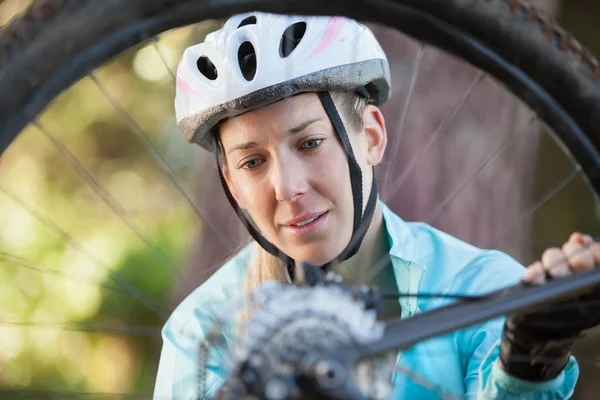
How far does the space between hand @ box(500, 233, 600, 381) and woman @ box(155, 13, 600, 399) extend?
0.11 m

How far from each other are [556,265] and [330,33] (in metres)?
0.59

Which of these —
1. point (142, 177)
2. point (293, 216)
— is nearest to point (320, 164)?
point (293, 216)

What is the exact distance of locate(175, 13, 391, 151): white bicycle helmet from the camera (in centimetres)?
136

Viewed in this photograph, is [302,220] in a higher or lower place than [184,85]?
lower

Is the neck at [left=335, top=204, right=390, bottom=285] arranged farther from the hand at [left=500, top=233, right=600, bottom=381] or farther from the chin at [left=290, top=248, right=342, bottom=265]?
the hand at [left=500, top=233, right=600, bottom=381]

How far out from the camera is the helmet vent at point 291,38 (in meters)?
1.42

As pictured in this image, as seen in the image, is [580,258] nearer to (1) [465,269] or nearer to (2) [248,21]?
(1) [465,269]

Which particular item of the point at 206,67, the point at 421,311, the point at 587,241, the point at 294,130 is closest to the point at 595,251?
the point at 587,241

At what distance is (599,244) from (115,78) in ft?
14.8

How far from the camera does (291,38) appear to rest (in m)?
1.44

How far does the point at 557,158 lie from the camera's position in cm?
430

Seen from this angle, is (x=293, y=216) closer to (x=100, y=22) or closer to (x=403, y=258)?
(x=403, y=258)

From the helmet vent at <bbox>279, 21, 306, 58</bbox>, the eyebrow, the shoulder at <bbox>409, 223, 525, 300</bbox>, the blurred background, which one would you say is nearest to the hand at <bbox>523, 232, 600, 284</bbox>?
the shoulder at <bbox>409, 223, 525, 300</bbox>

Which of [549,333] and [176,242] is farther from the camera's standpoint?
[176,242]
